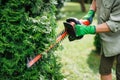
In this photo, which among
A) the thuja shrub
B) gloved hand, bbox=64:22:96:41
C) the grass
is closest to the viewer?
the thuja shrub

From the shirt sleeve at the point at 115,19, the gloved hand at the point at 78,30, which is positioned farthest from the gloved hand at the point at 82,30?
the shirt sleeve at the point at 115,19

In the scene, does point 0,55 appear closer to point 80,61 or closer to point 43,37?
point 43,37

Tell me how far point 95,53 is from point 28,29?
4492mm

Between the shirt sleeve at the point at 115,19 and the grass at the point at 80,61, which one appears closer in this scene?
the shirt sleeve at the point at 115,19

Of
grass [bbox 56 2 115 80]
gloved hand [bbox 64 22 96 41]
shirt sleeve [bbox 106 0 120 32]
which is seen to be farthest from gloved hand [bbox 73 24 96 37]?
grass [bbox 56 2 115 80]

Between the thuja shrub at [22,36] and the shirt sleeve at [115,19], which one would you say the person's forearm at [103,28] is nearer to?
the shirt sleeve at [115,19]

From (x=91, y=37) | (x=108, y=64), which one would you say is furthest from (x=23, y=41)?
(x=91, y=37)

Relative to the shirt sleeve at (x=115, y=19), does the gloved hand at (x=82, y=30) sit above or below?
below

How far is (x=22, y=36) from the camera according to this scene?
131 inches

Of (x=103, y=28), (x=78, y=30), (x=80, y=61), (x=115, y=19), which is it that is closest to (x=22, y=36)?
(x=78, y=30)

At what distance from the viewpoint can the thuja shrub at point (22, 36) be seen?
128 inches

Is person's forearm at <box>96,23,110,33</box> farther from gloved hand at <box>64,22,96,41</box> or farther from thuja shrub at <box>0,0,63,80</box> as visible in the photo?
thuja shrub at <box>0,0,63,80</box>

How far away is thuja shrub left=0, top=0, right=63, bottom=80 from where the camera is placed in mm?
3258

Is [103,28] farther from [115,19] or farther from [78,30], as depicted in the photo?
[78,30]
